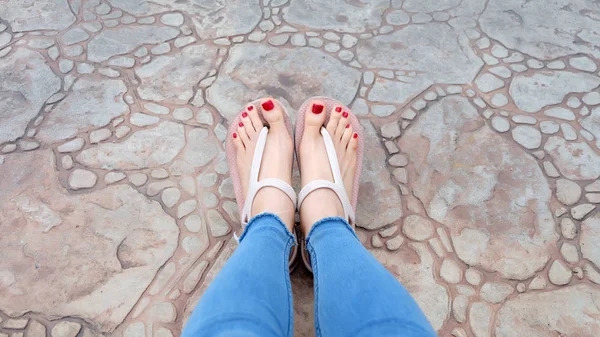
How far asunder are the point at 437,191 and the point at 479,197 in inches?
5.1

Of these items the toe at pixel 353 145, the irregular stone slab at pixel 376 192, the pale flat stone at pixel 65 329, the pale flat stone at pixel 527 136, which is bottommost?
the pale flat stone at pixel 65 329

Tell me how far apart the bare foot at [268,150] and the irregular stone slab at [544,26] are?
1.05 meters

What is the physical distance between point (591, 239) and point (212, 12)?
168 cm

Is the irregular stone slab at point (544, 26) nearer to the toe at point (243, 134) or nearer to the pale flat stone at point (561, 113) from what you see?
the pale flat stone at point (561, 113)

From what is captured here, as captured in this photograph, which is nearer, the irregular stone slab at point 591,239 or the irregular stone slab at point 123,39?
the irregular stone slab at point 591,239

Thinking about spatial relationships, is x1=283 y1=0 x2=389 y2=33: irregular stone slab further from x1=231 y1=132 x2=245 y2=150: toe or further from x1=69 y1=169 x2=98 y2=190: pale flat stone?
x1=69 y1=169 x2=98 y2=190: pale flat stone

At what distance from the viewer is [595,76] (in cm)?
167

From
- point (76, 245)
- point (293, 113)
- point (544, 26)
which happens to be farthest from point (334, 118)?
point (544, 26)

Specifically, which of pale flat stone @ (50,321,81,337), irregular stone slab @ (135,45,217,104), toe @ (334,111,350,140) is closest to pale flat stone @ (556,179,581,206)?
toe @ (334,111,350,140)

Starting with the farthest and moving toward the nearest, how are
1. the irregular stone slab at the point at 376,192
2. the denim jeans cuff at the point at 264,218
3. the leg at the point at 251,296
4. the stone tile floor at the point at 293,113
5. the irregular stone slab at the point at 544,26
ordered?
the irregular stone slab at the point at 544,26
the irregular stone slab at the point at 376,192
the stone tile floor at the point at 293,113
the denim jeans cuff at the point at 264,218
the leg at the point at 251,296

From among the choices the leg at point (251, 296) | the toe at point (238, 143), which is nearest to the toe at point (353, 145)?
the toe at point (238, 143)

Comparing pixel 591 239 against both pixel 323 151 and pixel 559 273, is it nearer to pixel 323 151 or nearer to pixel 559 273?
pixel 559 273

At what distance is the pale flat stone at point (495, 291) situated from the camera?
118 cm

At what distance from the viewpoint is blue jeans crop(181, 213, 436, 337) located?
2.60ft
